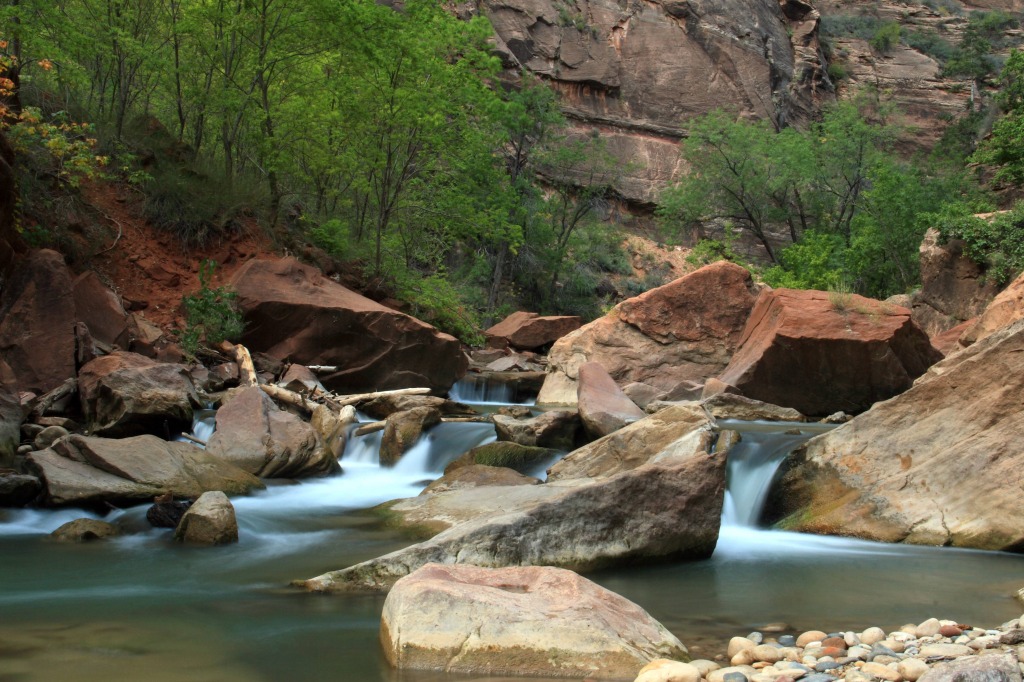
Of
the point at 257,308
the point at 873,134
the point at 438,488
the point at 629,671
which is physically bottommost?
the point at 629,671

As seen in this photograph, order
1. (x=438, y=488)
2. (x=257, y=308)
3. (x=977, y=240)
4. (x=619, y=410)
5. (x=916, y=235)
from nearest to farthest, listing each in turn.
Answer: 1. (x=438, y=488)
2. (x=619, y=410)
3. (x=257, y=308)
4. (x=977, y=240)
5. (x=916, y=235)

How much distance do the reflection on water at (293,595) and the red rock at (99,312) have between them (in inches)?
204

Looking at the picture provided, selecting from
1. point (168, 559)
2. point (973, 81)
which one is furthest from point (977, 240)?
point (973, 81)

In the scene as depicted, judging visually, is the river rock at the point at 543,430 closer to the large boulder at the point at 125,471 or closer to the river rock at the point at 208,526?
the large boulder at the point at 125,471

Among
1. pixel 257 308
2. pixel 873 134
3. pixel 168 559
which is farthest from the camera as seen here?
pixel 873 134

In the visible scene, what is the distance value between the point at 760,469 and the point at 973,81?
2190 inches

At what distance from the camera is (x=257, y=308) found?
1535 cm

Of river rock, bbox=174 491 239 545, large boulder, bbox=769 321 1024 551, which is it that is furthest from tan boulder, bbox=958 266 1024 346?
river rock, bbox=174 491 239 545

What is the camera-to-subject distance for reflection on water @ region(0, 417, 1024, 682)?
181 inches

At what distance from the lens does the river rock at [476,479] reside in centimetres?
871

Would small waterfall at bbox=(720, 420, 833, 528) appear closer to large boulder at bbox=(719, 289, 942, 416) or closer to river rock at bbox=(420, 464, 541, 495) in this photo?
river rock at bbox=(420, 464, 541, 495)

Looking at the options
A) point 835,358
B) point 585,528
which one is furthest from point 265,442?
point 835,358

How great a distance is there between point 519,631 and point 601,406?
6.97 metres

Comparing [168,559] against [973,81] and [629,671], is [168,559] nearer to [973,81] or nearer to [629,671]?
[629,671]
